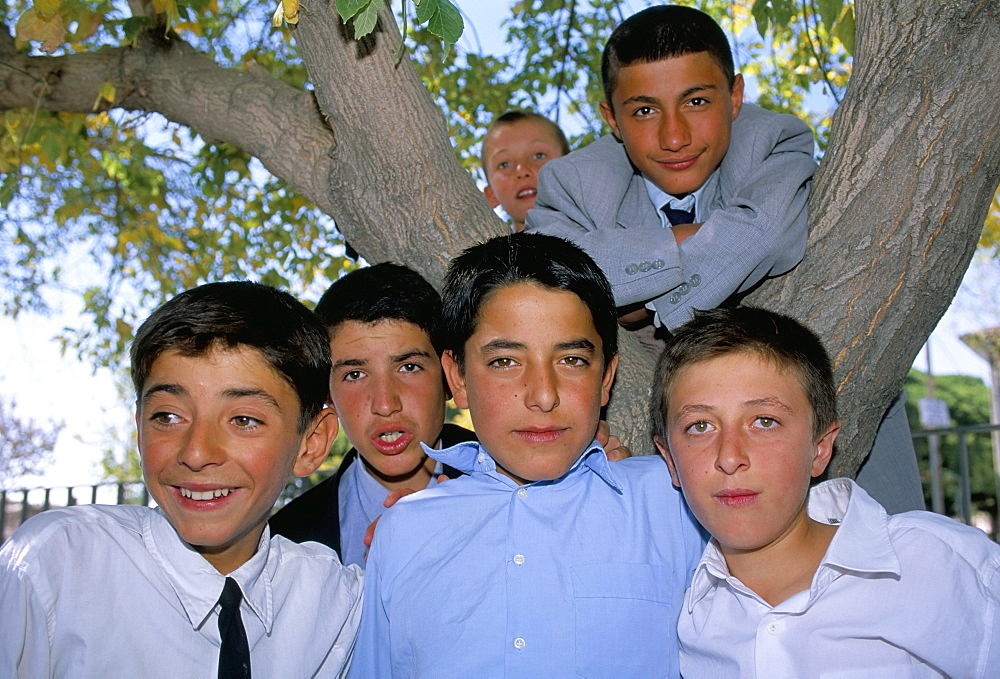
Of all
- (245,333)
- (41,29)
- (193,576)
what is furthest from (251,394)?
(41,29)

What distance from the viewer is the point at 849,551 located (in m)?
1.81

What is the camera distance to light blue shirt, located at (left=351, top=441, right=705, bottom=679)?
196 centimetres

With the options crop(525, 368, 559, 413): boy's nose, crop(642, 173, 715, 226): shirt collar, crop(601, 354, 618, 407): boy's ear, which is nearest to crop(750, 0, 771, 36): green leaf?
crop(642, 173, 715, 226): shirt collar

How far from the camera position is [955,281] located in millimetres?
2238

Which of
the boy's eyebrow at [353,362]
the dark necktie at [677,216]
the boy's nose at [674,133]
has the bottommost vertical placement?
the boy's eyebrow at [353,362]

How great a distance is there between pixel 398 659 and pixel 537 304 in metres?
0.92

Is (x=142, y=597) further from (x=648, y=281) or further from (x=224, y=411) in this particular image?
(x=648, y=281)

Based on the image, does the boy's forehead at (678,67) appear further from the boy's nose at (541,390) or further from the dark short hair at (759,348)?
the boy's nose at (541,390)

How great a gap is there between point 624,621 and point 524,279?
2.83ft

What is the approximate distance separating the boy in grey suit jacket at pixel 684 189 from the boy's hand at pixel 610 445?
13.3 inches

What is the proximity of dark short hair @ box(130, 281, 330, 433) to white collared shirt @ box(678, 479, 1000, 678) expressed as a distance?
115 cm

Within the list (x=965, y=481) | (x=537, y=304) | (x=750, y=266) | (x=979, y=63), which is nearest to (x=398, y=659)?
(x=537, y=304)

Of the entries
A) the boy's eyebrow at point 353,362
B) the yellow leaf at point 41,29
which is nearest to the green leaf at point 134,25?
the yellow leaf at point 41,29

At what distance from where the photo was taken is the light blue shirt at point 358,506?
2.70m
